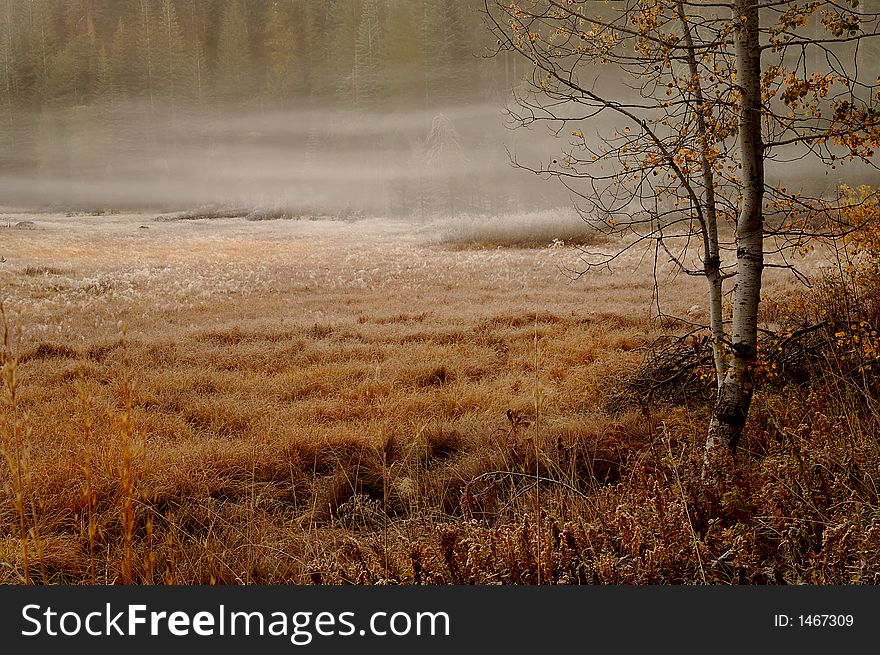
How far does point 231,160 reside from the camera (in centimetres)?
1820

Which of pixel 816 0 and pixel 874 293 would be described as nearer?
pixel 816 0

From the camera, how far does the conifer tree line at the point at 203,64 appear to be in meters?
13.4

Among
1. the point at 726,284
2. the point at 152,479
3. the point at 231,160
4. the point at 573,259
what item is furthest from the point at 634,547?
the point at 231,160

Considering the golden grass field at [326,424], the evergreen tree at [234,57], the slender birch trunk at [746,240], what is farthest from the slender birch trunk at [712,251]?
the evergreen tree at [234,57]

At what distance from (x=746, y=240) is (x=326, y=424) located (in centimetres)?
383

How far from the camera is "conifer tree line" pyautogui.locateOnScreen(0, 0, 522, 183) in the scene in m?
13.4

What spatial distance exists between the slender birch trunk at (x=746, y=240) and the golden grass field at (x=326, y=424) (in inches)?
15.8

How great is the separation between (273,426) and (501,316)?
4952mm

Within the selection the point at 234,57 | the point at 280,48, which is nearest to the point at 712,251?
the point at 234,57

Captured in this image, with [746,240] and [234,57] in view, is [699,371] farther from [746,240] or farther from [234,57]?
[234,57]

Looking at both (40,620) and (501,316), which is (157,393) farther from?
(501,316)

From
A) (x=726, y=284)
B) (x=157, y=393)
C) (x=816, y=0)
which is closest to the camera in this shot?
(x=816, y=0)

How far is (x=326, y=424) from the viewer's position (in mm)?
5473

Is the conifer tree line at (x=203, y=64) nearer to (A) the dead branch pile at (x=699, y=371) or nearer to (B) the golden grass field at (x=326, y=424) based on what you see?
(B) the golden grass field at (x=326, y=424)
